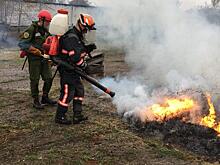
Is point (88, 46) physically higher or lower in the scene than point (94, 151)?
higher

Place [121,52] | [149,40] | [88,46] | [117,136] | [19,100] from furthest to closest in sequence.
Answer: [121,52] < [149,40] < [19,100] < [88,46] < [117,136]

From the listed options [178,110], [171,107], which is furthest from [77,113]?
[178,110]

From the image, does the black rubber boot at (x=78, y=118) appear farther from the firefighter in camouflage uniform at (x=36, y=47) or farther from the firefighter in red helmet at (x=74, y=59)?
the firefighter in camouflage uniform at (x=36, y=47)

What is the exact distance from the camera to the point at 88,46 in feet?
21.2

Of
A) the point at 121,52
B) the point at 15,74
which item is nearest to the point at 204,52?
the point at 15,74

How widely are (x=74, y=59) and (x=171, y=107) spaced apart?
2246 millimetres

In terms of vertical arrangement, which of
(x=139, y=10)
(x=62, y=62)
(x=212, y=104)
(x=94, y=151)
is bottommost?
(x=94, y=151)

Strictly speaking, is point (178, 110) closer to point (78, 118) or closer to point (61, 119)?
point (78, 118)

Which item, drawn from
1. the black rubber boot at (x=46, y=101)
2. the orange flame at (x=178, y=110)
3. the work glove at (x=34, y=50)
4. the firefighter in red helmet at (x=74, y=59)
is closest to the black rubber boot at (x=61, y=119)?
the firefighter in red helmet at (x=74, y=59)

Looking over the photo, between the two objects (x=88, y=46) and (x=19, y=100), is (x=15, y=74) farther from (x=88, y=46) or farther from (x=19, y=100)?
(x=88, y=46)

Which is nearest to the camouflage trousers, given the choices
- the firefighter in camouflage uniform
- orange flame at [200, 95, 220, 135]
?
the firefighter in camouflage uniform

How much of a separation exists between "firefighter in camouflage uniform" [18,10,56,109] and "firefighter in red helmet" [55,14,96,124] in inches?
30.1

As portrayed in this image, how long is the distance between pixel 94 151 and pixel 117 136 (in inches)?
28.8

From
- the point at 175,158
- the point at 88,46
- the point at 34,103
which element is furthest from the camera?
the point at 34,103
